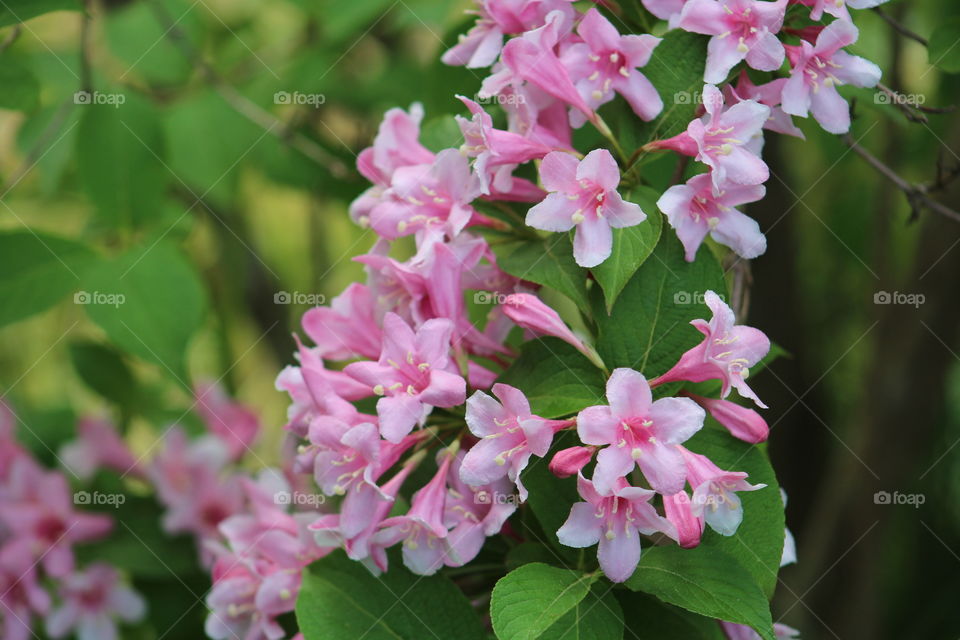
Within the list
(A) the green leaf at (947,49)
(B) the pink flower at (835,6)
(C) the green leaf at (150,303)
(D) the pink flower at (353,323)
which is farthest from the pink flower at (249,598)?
(A) the green leaf at (947,49)

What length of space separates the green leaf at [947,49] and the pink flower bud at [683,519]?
757 mm

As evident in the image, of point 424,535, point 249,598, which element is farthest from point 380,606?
point 249,598

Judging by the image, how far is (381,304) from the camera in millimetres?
1310

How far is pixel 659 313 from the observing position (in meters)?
1.19

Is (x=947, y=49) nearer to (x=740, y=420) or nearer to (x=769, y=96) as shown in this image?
(x=769, y=96)

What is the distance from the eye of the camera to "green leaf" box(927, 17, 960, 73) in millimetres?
1413

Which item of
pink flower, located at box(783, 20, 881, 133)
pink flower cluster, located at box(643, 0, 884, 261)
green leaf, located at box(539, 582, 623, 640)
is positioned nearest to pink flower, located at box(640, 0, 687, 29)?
pink flower cluster, located at box(643, 0, 884, 261)

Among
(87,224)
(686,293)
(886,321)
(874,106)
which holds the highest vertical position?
(874,106)

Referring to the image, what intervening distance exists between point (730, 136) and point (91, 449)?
1620 mm

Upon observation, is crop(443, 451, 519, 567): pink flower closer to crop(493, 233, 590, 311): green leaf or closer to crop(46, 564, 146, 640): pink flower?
crop(493, 233, 590, 311): green leaf

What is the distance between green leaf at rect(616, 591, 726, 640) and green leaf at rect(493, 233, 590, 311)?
37 centimetres

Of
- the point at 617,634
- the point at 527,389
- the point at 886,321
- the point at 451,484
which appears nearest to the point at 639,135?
the point at 527,389

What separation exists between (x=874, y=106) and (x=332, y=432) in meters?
0.88

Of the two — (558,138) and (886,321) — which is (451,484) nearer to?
(558,138)
